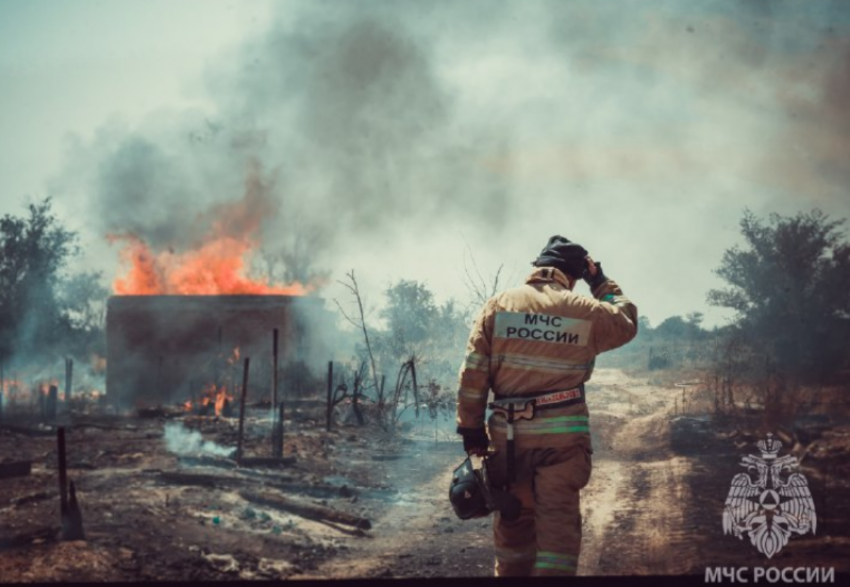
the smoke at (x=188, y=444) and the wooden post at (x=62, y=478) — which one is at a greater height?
the wooden post at (x=62, y=478)

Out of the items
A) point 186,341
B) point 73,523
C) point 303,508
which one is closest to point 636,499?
point 303,508

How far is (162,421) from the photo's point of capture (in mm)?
16641

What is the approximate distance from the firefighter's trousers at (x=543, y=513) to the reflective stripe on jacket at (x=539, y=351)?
9cm

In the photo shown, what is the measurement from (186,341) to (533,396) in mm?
20078

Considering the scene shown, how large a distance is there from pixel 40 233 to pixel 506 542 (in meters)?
23.7

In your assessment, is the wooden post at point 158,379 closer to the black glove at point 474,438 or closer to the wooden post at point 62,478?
the wooden post at point 62,478

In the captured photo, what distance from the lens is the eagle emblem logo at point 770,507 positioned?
6.31 m

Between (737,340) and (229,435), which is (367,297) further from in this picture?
(737,340)

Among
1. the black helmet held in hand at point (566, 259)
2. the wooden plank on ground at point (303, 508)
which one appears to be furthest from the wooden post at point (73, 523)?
the black helmet held in hand at point (566, 259)

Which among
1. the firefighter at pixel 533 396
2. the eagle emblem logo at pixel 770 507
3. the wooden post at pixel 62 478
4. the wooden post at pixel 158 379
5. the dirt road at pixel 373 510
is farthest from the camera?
the wooden post at pixel 158 379

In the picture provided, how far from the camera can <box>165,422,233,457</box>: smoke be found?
38.3ft

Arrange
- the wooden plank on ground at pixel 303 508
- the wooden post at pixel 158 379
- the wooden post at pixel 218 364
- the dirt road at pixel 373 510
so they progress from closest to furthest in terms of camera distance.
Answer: the dirt road at pixel 373 510 < the wooden plank on ground at pixel 303 508 < the wooden post at pixel 218 364 < the wooden post at pixel 158 379

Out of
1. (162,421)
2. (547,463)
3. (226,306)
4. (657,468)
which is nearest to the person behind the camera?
(547,463)

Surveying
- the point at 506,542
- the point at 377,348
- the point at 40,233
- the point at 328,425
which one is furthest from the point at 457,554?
the point at 40,233
